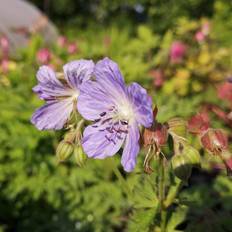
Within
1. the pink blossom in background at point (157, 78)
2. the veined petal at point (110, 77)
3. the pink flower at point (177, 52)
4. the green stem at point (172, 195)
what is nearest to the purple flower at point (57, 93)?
the veined petal at point (110, 77)

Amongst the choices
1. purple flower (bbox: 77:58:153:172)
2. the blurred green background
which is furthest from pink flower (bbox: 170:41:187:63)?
purple flower (bbox: 77:58:153:172)

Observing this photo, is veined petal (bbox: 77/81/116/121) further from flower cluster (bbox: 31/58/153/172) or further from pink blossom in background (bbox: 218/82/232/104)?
pink blossom in background (bbox: 218/82/232/104)

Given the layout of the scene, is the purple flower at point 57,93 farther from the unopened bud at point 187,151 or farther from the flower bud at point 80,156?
the unopened bud at point 187,151

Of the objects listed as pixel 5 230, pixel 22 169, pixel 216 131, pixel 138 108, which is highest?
pixel 138 108

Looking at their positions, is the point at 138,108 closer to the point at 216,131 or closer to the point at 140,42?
the point at 216,131

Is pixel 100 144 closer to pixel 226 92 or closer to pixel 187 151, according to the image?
pixel 187 151

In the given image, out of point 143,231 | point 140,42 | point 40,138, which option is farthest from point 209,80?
point 143,231
